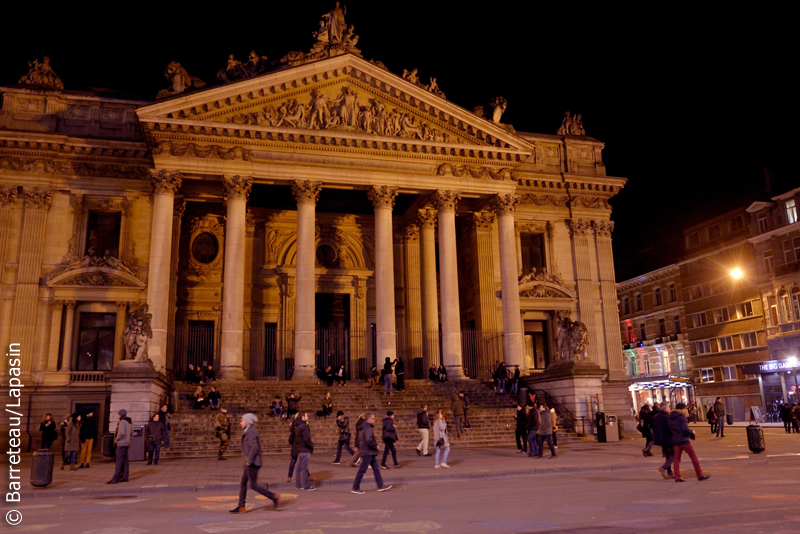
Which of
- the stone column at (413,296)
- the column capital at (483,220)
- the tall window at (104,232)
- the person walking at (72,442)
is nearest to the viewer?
the person walking at (72,442)

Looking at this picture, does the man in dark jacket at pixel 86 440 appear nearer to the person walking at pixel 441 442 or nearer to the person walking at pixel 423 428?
the person walking at pixel 423 428

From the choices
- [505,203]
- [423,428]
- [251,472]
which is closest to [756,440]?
[423,428]

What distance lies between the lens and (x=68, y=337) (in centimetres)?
2941

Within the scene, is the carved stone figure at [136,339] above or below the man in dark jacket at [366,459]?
above

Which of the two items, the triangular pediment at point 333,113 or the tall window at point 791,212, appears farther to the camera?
the tall window at point 791,212

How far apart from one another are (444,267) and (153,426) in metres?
16.5

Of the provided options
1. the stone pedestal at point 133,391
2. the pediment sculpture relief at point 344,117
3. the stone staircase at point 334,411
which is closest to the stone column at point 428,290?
the stone staircase at point 334,411

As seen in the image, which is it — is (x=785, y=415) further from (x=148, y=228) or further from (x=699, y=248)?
(x=148, y=228)

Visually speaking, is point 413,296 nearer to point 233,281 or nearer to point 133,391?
point 233,281

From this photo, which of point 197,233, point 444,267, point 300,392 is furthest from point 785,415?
point 197,233

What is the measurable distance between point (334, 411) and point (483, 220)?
604 inches

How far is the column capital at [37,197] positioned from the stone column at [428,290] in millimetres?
18110

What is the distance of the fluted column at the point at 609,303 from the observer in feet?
117

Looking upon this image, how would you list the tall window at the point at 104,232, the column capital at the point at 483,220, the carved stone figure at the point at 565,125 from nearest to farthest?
the tall window at the point at 104,232
the column capital at the point at 483,220
the carved stone figure at the point at 565,125
